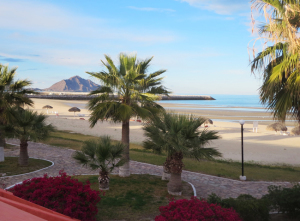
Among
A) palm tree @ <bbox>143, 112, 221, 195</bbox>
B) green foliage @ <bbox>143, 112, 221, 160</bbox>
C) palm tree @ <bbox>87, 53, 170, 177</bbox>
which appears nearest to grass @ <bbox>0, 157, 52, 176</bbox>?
palm tree @ <bbox>87, 53, 170, 177</bbox>

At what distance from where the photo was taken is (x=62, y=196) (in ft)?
19.6

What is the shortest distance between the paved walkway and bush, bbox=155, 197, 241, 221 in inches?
157

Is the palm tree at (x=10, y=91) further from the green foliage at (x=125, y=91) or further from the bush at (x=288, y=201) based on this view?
the bush at (x=288, y=201)

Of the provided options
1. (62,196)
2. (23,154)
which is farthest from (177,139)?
(23,154)

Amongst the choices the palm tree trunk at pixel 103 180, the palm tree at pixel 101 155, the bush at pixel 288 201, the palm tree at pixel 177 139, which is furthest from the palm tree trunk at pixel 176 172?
the bush at pixel 288 201

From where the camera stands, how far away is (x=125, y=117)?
951cm

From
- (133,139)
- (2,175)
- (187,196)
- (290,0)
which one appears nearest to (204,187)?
(187,196)

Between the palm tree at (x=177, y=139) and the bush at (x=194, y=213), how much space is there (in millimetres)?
2607

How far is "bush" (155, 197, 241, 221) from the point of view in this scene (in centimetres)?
493

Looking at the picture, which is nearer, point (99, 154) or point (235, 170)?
point (99, 154)

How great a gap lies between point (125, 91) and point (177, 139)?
340cm

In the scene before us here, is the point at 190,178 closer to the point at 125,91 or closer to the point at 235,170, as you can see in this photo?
the point at 235,170

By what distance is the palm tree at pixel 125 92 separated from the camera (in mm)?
9805

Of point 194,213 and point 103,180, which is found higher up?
point 194,213
